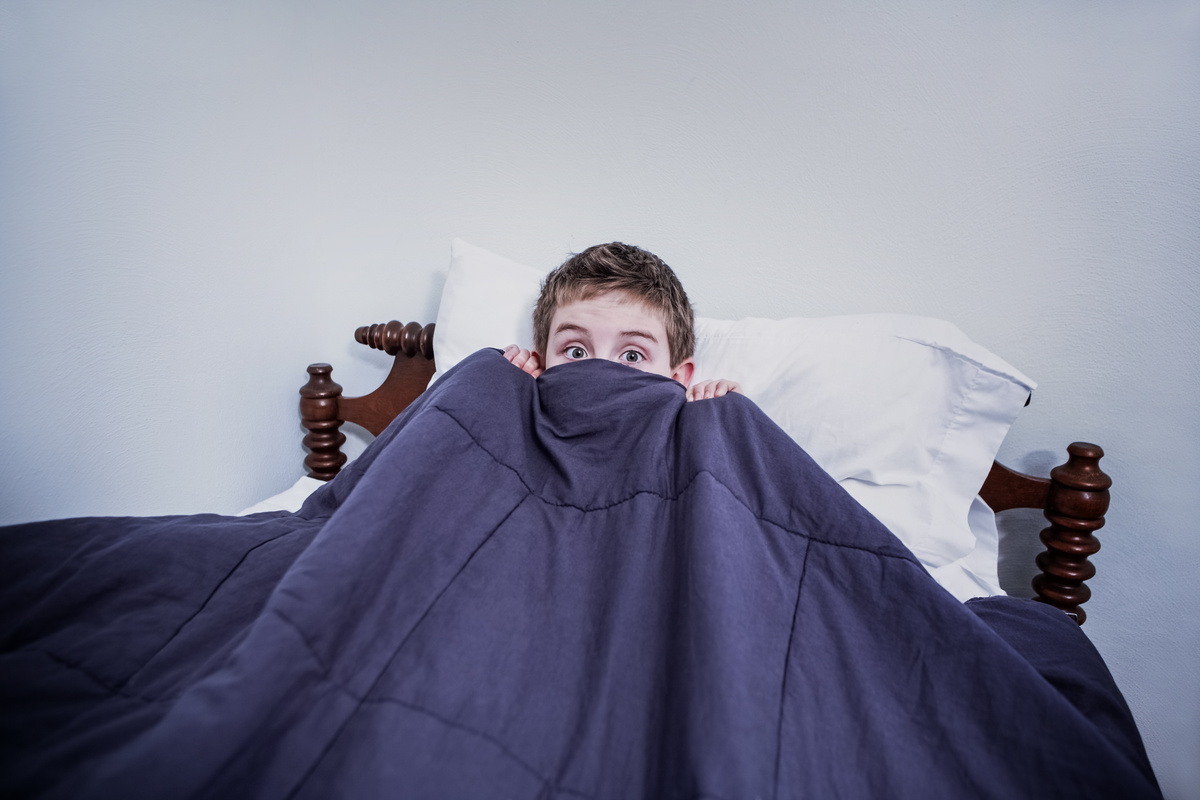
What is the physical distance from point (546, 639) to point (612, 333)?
0.52m

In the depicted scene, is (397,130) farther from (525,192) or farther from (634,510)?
(634,510)

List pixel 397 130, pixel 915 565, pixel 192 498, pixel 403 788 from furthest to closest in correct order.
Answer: pixel 397 130, pixel 192 498, pixel 915 565, pixel 403 788

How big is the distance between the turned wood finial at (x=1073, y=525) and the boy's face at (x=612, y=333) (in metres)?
0.67

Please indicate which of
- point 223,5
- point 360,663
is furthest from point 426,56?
point 360,663

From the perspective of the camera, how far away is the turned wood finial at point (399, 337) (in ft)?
4.37

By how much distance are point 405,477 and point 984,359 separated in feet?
2.90

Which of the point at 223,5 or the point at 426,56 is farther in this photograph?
the point at 426,56

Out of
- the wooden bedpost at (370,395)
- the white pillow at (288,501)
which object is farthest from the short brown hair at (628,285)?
the white pillow at (288,501)

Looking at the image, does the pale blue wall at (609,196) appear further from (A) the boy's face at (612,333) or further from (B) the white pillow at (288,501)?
(A) the boy's face at (612,333)

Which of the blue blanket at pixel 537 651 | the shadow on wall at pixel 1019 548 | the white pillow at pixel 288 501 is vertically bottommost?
the white pillow at pixel 288 501

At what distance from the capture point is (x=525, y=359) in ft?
3.35

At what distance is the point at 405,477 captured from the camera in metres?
0.58

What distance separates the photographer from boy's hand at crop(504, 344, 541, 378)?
986 mm

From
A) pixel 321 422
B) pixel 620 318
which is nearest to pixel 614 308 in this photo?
pixel 620 318
